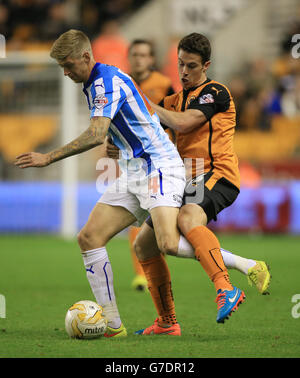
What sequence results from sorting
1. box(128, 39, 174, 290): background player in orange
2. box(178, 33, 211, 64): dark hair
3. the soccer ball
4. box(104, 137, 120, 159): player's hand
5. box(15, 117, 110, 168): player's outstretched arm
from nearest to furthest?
box(15, 117, 110, 168): player's outstretched arm → the soccer ball → box(178, 33, 211, 64): dark hair → box(104, 137, 120, 159): player's hand → box(128, 39, 174, 290): background player in orange

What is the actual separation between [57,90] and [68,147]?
31.4 feet

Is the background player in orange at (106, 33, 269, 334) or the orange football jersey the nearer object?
the background player in orange at (106, 33, 269, 334)

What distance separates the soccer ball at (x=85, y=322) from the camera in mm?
5328

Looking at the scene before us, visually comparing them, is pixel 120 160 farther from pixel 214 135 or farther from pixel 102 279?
pixel 102 279

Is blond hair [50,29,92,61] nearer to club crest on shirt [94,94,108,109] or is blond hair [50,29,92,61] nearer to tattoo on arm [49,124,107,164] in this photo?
club crest on shirt [94,94,108,109]

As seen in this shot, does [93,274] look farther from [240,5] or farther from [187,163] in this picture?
[240,5]

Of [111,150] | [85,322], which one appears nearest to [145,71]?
[111,150]

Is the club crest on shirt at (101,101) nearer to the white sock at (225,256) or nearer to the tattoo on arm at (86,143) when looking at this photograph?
the tattoo on arm at (86,143)

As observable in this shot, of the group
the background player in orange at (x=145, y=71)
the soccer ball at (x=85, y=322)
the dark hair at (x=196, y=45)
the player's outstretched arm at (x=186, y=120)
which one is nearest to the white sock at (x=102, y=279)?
the soccer ball at (x=85, y=322)

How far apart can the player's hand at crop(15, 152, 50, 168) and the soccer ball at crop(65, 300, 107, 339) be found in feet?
3.48

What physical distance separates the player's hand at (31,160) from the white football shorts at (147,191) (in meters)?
0.68

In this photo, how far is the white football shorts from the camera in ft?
17.5

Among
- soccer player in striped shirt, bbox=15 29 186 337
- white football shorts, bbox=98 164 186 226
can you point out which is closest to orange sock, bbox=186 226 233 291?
soccer player in striped shirt, bbox=15 29 186 337

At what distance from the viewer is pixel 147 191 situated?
5.41 metres
